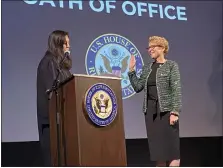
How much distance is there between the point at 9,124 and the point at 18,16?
855 mm

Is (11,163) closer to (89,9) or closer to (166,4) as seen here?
(89,9)

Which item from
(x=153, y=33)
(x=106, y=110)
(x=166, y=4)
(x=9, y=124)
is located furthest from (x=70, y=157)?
(x=166, y=4)

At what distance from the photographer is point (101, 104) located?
2066mm

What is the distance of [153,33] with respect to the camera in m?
3.60

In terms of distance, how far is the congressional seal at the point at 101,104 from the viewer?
2018 mm

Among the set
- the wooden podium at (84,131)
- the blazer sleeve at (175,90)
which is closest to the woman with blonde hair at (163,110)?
the blazer sleeve at (175,90)

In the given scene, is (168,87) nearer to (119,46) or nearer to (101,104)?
(101,104)

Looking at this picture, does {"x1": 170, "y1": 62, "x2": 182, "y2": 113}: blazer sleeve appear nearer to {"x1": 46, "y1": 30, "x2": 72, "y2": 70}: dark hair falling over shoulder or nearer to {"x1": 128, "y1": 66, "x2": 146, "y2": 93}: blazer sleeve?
{"x1": 128, "y1": 66, "x2": 146, "y2": 93}: blazer sleeve

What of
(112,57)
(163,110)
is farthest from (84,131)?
(112,57)

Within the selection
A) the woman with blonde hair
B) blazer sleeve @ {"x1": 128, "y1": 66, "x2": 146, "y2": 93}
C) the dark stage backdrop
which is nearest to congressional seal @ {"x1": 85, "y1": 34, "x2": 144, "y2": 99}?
the dark stage backdrop

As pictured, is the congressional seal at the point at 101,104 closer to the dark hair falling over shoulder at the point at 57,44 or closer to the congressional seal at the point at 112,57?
the dark hair falling over shoulder at the point at 57,44

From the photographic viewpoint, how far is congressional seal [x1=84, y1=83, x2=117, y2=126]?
2.02 metres

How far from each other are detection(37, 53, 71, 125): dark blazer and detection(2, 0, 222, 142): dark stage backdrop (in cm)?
56

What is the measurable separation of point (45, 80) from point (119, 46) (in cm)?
111
